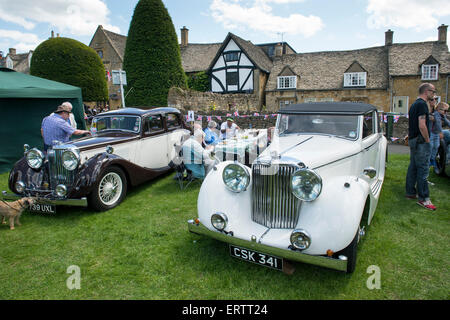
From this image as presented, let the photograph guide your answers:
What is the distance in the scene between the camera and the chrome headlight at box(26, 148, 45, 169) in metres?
4.79

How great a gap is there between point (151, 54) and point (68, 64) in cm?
573

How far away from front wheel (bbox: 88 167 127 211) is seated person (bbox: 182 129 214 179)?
4.41 feet

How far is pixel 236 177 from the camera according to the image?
324cm

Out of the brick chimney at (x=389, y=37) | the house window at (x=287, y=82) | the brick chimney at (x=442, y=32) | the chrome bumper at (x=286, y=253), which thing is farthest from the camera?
the house window at (x=287, y=82)

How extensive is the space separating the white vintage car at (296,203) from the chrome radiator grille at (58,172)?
276 centimetres

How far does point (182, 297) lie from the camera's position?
2.66 meters

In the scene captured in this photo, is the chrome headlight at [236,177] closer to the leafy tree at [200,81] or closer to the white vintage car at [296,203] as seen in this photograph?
the white vintage car at [296,203]

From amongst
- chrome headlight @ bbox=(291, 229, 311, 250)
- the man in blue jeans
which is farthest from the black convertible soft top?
chrome headlight @ bbox=(291, 229, 311, 250)

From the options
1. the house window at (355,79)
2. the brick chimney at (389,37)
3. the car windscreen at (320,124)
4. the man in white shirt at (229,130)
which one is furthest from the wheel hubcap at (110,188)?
the brick chimney at (389,37)

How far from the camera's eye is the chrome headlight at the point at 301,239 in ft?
8.30

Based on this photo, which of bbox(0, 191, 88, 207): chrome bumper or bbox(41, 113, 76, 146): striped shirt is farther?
bbox(41, 113, 76, 146): striped shirt

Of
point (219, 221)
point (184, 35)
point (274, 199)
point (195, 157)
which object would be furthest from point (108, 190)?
point (184, 35)

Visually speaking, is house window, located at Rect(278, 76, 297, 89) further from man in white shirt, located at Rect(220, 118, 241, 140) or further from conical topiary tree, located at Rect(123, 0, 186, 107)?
man in white shirt, located at Rect(220, 118, 241, 140)
